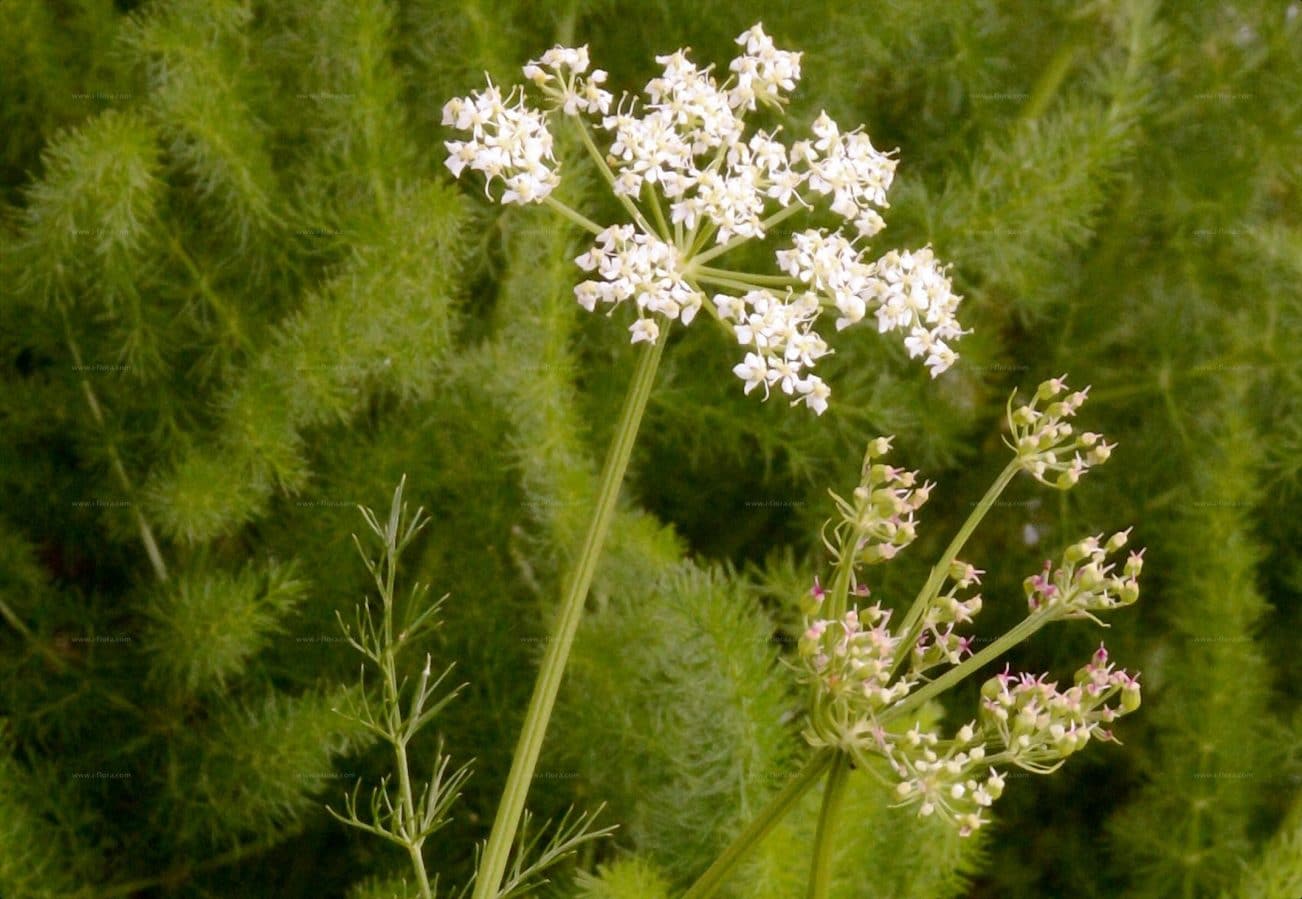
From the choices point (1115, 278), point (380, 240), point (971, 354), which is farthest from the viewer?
point (1115, 278)

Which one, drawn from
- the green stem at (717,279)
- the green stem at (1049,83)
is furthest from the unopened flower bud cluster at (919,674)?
the green stem at (1049,83)

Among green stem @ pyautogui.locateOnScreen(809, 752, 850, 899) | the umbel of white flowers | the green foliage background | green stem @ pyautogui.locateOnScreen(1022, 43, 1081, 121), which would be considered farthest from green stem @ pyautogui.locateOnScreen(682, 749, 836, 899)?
green stem @ pyautogui.locateOnScreen(1022, 43, 1081, 121)

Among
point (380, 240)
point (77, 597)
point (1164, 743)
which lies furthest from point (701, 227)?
point (77, 597)

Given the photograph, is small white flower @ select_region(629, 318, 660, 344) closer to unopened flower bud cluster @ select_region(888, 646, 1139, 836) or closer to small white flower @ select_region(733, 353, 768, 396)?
small white flower @ select_region(733, 353, 768, 396)

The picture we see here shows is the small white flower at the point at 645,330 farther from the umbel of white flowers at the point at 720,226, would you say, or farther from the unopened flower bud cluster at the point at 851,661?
the unopened flower bud cluster at the point at 851,661

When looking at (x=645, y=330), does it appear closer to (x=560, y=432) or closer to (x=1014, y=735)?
(x=1014, y=735)

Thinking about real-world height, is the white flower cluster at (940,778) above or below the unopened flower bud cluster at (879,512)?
below

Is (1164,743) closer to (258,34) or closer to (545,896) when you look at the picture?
(545,896)
